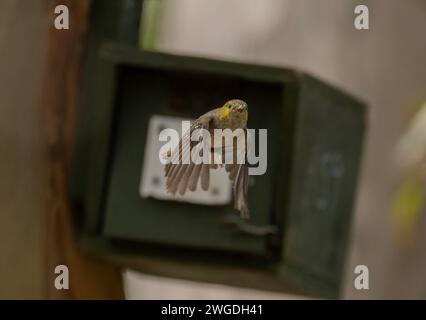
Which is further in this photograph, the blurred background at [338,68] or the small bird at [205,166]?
the blurred background at [338,68]

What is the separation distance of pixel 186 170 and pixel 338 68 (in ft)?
4.01

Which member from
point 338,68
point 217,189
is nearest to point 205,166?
point 217,189

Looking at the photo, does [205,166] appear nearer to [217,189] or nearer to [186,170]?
[186,170]

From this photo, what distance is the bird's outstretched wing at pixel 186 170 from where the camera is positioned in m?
0.59

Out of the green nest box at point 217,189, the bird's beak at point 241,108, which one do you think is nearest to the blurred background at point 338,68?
the green nest box at point 217,189

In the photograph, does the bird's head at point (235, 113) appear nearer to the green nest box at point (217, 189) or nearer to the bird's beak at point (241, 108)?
the bird's beak at point (241, 108)

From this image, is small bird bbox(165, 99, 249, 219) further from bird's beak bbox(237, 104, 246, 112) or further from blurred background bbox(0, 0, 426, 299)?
blurred background bbox(0, 0, 426, 299)

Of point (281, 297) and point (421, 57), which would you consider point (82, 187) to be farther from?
point (421, 57)

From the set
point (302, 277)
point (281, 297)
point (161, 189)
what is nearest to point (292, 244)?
point (302, 277)

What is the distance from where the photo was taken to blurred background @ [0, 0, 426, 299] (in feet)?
3.90

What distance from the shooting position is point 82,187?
1204 millimetres

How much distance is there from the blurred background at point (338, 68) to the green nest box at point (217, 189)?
0.06 meters

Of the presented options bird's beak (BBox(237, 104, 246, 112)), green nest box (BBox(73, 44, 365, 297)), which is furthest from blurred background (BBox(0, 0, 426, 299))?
bird's beak (BBox(237, 104, 246, 112))

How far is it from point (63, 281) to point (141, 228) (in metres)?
0.12
